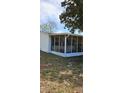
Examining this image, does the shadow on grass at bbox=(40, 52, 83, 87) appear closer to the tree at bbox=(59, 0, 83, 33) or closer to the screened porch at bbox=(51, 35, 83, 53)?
the screened porch at bbox=(51, 35, 83, 53)

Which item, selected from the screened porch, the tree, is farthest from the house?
the tree

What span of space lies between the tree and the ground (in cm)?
49

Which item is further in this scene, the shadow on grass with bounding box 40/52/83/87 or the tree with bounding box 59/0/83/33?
the tree with bounding box 59/0/83/33

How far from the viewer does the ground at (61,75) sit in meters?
2.56

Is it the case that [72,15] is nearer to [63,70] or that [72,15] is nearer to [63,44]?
[63,44]

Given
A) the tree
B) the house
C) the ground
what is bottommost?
the ground

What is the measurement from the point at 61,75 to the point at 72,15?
1078 mm

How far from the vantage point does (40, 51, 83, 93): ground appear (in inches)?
101

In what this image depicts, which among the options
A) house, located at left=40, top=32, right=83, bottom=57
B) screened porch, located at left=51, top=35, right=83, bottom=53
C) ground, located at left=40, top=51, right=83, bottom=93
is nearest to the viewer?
ground, located at left=40, top=51, right=83, bottom=93

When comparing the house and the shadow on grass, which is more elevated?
the house

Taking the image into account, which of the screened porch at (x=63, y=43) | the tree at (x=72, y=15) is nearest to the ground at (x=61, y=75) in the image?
the screened porch at (x=63, y=43)
